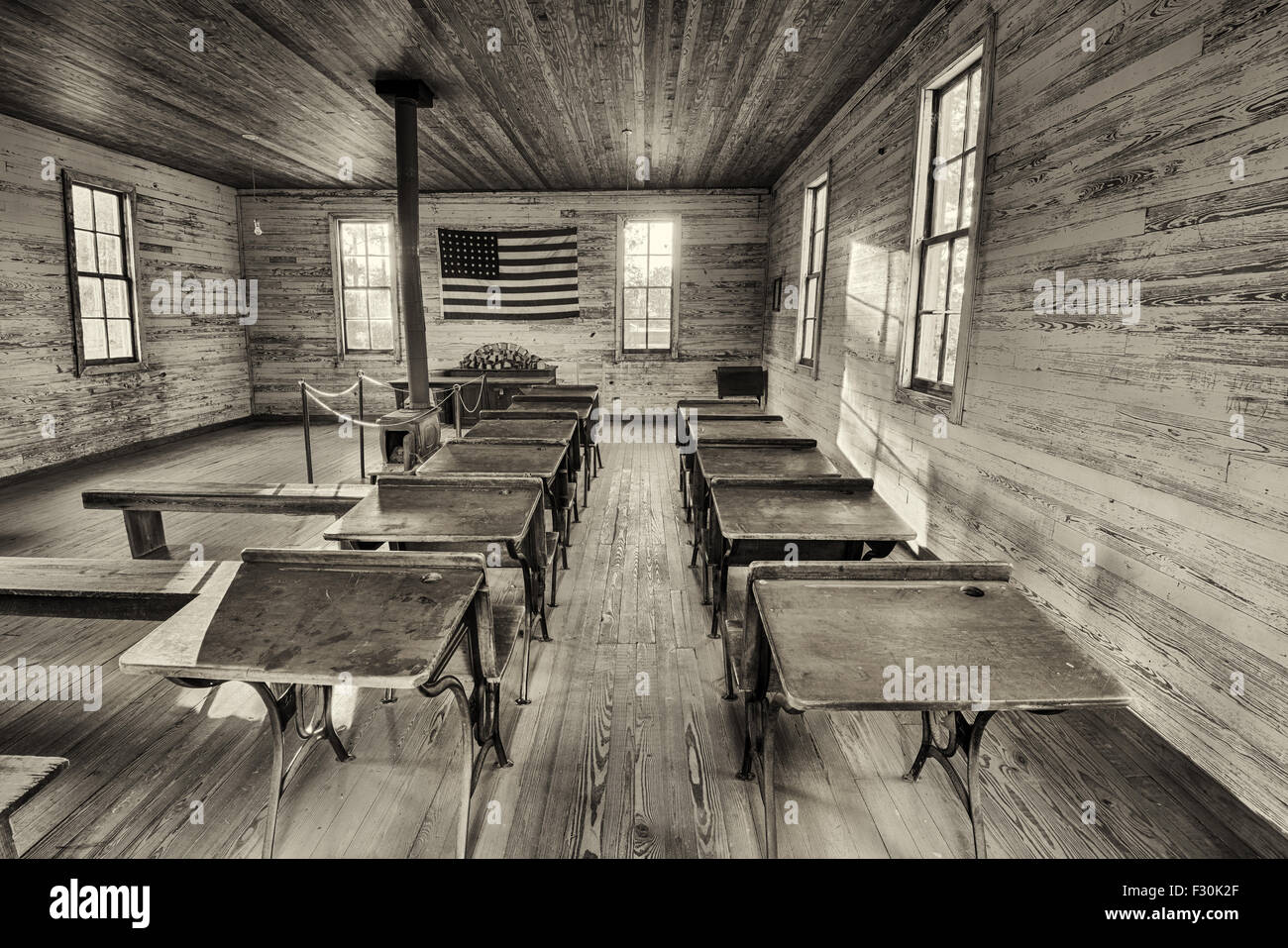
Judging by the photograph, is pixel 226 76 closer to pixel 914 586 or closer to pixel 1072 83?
pixel 1072 83

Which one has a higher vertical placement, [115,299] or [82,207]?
[82,207]

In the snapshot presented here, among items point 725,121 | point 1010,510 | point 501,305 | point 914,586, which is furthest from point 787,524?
point 501,305

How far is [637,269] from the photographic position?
9.72 m

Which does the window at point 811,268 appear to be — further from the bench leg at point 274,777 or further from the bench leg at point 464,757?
the bench leg at point 274,777

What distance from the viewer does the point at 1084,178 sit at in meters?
2.56

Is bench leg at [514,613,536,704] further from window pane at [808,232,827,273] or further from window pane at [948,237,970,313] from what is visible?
window pane at [808,232,827,273]

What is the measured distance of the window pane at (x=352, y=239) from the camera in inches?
383

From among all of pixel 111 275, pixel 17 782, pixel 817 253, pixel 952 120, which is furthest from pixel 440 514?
pixel 111 275

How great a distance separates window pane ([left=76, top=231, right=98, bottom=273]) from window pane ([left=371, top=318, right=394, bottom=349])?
3311 mm

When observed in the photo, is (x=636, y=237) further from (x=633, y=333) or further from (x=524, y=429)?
(x=524, y=429)

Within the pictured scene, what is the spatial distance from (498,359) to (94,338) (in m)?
4.34

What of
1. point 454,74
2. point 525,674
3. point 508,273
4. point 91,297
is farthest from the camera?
point 508,273

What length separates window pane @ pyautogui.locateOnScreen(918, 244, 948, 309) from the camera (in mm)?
4012

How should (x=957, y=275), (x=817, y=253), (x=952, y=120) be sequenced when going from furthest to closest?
(x=817, y=253) → (x=952, y=120) → (x=957, y=275)
